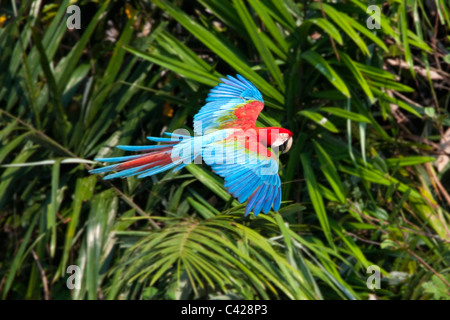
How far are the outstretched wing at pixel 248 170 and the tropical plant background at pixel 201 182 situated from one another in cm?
65

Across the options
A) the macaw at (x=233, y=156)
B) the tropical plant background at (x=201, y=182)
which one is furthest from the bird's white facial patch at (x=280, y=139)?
the tropical plant background at (x=201, y=182)

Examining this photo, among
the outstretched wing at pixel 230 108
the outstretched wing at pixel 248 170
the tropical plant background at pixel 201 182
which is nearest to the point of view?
the outstretched wing at pixel 248 170

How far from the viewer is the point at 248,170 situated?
2.35ft

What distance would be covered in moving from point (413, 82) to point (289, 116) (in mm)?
1007

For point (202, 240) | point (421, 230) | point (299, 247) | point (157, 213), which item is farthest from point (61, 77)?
point (421, 230)

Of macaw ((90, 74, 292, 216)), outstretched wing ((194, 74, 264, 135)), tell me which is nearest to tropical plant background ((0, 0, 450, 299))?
outstretched wing ((194, 74, 264, 135))

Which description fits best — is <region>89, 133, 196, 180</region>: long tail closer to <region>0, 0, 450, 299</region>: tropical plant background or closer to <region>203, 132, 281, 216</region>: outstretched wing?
<region>203, 132, 281, 216</region>: outstretched wing

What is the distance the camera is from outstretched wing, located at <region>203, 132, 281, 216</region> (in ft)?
2.24

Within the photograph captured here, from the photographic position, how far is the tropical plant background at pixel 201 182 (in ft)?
5.20

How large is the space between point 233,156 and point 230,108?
0.17 meters

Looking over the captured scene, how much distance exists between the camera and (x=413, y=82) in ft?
7.55

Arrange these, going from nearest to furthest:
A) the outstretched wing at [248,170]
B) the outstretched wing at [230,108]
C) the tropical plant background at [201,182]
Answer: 1. the outstretched wing at [248,170]
2. the outstretched wing at [230,108]
3. the tropical plant background at [201,182]

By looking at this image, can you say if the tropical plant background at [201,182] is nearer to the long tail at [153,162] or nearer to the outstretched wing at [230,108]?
the outstretched wing at [230,108]
